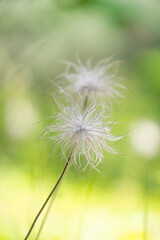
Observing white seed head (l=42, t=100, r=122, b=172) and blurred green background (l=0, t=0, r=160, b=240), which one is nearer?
white seed head (l=42, t=100, r=122, b=172)

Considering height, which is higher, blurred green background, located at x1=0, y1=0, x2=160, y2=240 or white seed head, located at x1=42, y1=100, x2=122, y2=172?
blurred green background, located at x1=0, y1=0, x2=160, y2=240

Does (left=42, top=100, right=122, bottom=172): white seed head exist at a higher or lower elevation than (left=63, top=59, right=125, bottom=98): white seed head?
lower

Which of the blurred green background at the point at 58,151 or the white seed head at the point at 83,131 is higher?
the blurred green background at the point at 58,151

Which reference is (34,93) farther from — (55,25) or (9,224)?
(9,224)

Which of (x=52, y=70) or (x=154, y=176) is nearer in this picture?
(x=154, y=176)

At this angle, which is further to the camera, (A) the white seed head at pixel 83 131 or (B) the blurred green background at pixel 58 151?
(B) the blurred green background at pixel 58 151

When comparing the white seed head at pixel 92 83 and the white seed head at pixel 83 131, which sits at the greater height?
the white seed head at pixel 92 83

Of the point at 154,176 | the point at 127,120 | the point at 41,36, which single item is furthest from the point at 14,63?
the point at 154,176

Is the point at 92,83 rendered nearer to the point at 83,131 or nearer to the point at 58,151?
the point at 83,131
